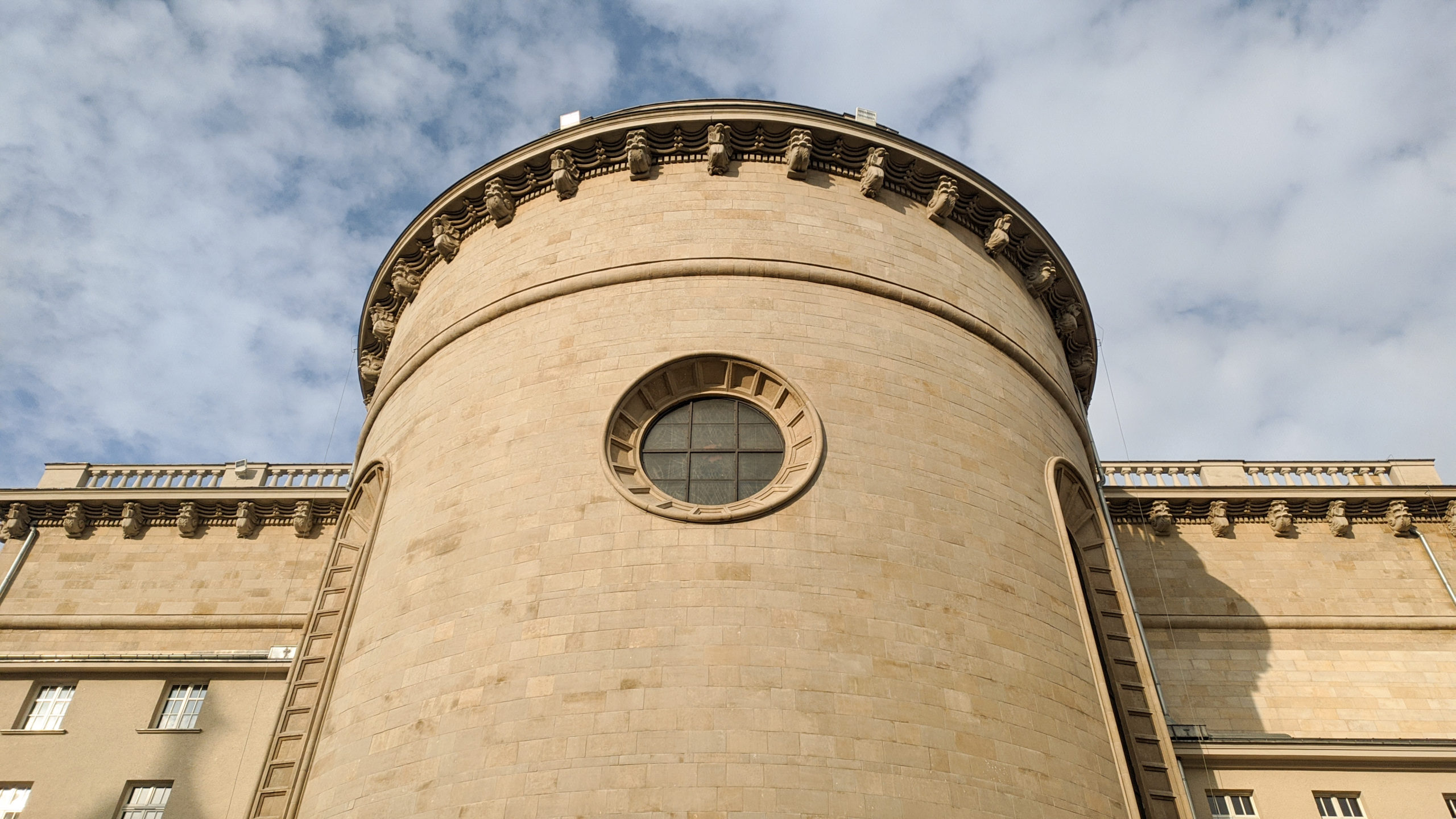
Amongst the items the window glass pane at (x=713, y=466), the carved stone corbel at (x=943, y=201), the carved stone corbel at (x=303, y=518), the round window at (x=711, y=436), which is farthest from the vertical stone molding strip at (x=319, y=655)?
the carved stone corbel at (x=943, y=201)

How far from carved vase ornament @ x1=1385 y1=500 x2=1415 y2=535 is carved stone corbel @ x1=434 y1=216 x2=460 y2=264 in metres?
18.8

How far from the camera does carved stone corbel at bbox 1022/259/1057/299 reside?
17406mm

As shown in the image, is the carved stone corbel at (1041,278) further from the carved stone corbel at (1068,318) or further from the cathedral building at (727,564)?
the carved stone corbel at (1068,318)

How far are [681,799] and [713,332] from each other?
20.5 ft

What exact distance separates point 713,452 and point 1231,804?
911 centimetres

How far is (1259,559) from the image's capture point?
19000 mm

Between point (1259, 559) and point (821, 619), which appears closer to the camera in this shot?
point (821, 619)

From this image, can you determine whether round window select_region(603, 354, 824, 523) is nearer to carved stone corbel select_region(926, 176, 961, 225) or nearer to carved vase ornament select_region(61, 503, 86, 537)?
carved stone corbel select_region(926, 176, 961, 225)

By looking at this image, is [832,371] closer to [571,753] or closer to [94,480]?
[571,753]

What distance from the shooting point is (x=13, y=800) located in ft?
50.3

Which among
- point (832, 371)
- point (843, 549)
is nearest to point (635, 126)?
point (832, 371)

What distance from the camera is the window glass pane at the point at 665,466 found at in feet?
42.0

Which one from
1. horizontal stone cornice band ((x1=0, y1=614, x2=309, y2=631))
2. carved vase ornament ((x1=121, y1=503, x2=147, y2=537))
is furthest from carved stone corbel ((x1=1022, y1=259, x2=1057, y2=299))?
carved vase ornament ((x1=121, y1=503, x2=147, y2=537))

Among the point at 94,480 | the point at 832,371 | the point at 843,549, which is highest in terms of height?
the point at 94,480
